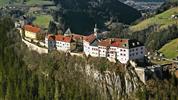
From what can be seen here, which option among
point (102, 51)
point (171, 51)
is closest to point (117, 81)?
point (102, 51)

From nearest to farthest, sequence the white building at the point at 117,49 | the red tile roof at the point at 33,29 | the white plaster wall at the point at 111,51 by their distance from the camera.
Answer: the white building at the point at 117,49 → the white plaster wall at the point at 111,51 → the red tile roof at the point at 33,29

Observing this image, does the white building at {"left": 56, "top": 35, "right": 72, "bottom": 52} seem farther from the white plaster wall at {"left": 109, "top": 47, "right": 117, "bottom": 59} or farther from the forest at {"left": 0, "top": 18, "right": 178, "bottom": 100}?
the white plaster wall at {"left": 109, "top": 47, "right": 117, "bottom": 59}

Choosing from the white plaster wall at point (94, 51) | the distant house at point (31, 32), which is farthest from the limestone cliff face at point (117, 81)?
the distant house at point (31, 32)

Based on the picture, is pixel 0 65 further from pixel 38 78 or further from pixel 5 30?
pixel 5 30

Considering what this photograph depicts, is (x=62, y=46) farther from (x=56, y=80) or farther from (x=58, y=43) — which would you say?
(x=56, y=80)

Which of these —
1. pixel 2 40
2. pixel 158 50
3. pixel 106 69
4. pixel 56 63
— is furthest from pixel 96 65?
pixel 158 50

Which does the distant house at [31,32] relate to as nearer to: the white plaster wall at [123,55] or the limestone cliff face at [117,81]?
the limestone cliff face at [117,81]

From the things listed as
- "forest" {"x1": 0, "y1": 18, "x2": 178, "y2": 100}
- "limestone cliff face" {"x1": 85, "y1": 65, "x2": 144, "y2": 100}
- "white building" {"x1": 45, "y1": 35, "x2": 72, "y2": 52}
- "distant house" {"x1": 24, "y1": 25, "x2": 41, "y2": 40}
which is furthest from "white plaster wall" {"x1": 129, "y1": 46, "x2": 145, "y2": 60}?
"distant house" {"x1": 24, "y1": 25, "x2": 41, "y2": 40}

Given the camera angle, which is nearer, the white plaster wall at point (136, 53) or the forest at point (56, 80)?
the forest at point (56, 80)
